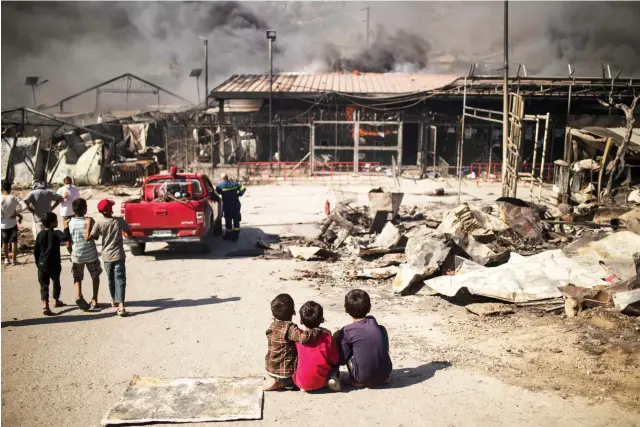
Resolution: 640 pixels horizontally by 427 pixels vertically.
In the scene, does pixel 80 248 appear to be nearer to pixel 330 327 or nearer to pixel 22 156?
pixel 330 327

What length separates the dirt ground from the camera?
4.98 m

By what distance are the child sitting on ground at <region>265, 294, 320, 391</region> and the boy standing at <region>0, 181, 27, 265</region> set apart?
7470 millimetres

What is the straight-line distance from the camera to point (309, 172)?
93.8 feet

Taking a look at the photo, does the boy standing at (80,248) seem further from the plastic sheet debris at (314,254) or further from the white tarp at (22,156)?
the white tarp at (22,156)

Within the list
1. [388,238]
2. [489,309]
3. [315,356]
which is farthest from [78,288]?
[388,238]

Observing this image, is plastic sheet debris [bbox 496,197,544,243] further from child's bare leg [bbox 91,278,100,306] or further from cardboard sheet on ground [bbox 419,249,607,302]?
child's bare leg [bbox 91,278,100,306]

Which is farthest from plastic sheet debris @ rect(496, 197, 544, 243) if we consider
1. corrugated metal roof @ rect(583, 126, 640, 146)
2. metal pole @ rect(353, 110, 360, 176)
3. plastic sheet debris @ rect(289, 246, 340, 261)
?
metal pole @ rect(353, 110, 360, 176)

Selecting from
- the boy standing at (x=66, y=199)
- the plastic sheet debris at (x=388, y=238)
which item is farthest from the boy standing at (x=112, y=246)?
the plastic sheet debris at (x=388, y=238)

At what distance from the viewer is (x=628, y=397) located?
510 centimetres

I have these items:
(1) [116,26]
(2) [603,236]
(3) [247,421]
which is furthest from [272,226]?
(1) [116,26]

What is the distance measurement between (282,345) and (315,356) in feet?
1.13

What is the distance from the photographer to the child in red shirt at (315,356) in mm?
5191

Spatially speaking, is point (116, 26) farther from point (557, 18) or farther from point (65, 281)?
point (65, 281)

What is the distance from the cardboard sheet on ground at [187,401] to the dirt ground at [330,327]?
177 mm
